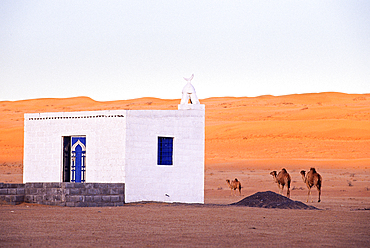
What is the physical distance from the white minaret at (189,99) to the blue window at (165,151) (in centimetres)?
A: 166

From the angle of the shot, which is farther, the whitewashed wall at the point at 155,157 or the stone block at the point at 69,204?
the whitewashed wall at the point at 155,157

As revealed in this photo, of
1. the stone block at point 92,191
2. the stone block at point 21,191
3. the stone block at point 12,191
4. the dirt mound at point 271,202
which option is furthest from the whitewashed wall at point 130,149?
Result: the stone block at point 12,191

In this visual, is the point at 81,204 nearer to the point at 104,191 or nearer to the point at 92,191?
the point at 92,191

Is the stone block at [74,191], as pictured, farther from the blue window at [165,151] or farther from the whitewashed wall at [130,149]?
the blue window at [165,151]

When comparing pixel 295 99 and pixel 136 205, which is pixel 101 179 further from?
pixel 295 99

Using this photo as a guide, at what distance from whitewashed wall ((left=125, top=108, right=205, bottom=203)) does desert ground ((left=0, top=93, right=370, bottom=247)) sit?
0.79 meters

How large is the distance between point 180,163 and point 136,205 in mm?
2902

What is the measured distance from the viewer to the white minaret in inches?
947

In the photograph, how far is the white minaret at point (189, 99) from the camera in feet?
78.9

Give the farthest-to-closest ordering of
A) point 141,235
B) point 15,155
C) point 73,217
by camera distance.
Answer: point 15,155 < point 73,217 < point 141,235

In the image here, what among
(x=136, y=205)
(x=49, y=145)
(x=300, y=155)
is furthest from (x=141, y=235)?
(x=300, y=155)

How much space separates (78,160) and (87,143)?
3.18 feet

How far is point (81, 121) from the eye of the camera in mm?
22938

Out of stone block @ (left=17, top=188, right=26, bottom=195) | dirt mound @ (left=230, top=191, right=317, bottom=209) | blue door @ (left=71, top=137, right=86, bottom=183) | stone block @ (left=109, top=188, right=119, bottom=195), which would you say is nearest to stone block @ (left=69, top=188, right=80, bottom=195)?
stone block @ (left=109, top=188, right=119, bottom=195)
